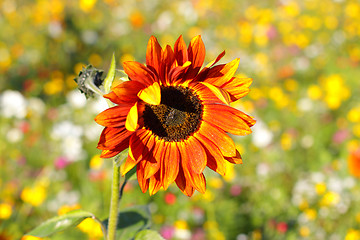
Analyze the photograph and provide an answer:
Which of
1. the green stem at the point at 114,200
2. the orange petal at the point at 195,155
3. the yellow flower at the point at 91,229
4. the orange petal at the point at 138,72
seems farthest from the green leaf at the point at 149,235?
the yellow flower at the point at 91,229

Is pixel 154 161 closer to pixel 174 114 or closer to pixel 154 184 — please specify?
pixel 154 184

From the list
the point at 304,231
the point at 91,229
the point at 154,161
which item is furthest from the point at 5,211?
the point at 304,231

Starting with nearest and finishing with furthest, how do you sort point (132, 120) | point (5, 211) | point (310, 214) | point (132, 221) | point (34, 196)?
point (132, 120) < point (132, 221) < point (5, 211) < point (34, 196) < point (310, 214)

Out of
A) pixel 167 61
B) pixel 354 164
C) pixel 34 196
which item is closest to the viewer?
pixel 167 61

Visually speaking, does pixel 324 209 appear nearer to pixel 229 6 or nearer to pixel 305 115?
pixel 305 115

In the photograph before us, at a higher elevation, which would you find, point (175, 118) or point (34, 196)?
point (175, 118)

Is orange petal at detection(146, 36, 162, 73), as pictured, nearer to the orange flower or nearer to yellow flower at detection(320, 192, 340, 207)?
yellow flower at detection(320, 192, 340, 207)
